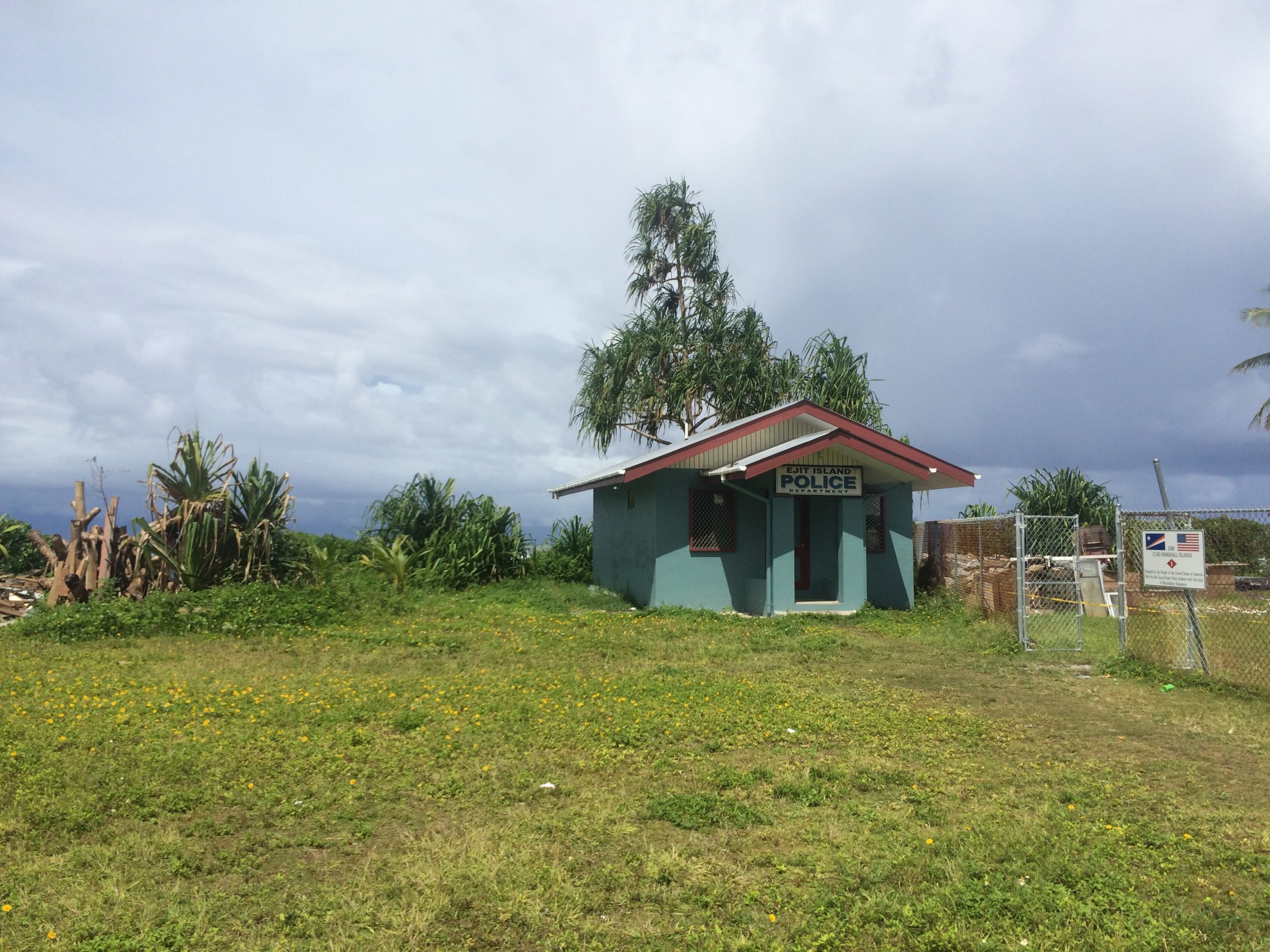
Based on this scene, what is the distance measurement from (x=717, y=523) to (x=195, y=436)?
411 inches

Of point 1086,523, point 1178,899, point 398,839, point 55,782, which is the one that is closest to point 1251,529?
point 1178,899

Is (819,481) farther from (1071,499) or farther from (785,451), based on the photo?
(1071,499)

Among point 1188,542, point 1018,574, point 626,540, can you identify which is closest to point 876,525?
point 626,540

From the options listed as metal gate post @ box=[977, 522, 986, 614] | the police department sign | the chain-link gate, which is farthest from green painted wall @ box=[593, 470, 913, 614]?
the chain-link gate

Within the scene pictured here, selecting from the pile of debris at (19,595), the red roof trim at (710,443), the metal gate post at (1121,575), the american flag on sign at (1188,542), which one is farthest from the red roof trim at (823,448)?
the pile of debris at (19,595)

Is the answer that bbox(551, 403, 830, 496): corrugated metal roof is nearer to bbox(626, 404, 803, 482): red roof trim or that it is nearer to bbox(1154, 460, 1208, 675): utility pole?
bbox(626, 404, 803, 482): red roof trim

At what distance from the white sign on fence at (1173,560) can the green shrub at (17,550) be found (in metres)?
21.2

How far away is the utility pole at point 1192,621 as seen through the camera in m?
10.2

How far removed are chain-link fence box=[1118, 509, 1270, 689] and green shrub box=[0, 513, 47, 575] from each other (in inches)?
835

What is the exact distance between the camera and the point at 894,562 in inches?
719

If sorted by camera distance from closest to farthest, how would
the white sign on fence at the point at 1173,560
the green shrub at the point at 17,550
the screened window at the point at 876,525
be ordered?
the white sign on fence at the point at 1173,560, the screened window at the point at 876,525, the green shrub at the point at 17,550

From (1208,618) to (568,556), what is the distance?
15.2m

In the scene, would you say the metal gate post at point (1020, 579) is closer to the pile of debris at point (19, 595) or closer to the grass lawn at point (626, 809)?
the grass lawn at point (626, 809)

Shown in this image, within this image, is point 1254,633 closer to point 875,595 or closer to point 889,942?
point 875,595
